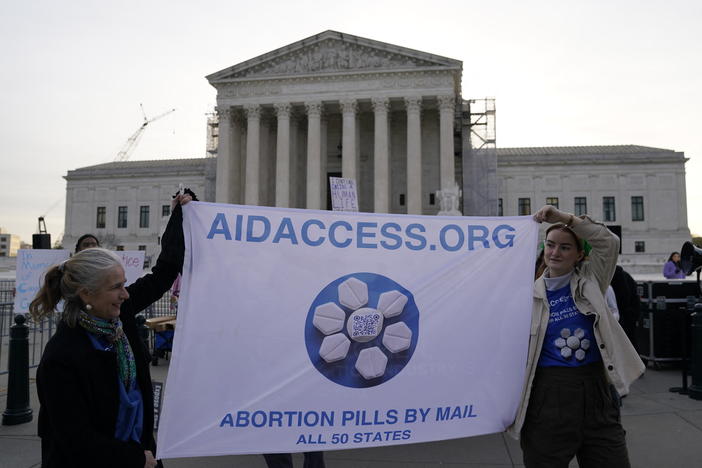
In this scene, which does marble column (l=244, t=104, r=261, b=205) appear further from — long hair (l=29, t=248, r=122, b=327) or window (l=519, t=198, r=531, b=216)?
long hair (l=29, t=248, r=122, b=327)

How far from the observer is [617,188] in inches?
2074

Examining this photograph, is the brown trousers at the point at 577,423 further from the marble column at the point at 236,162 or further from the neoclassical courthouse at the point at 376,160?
the marble column at the point at 236,162

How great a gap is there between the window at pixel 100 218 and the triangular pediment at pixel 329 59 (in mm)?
24687

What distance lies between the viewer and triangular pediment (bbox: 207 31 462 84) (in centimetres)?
4306

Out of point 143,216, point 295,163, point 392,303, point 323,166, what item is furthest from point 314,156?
point 392,303

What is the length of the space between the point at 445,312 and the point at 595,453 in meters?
1.27

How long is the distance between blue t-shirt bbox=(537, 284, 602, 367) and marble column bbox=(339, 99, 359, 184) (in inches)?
1544

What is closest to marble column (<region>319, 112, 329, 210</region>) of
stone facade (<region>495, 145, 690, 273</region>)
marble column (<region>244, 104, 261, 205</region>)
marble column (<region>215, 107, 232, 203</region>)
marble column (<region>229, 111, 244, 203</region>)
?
marble column (<region>244, 104, 261, 205</region>)

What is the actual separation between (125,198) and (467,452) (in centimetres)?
6125

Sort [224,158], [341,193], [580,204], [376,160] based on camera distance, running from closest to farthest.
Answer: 1. [341,193]
2. [376,160]
3. [224,158]
4. [580,204]

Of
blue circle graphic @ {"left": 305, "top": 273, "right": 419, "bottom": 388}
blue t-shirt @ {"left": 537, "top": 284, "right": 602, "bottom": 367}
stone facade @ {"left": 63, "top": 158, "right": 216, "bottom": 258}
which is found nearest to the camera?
blue t-shirt @ {"left": 537, "top": 284, "right": 602, "bottom": 367}

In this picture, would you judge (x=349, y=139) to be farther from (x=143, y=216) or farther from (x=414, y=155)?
(x=143, y=216)

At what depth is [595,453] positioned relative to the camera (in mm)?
3133

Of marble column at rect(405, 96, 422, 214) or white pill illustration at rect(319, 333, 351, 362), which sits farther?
marble column at rect(405, 96, 422, 214)
